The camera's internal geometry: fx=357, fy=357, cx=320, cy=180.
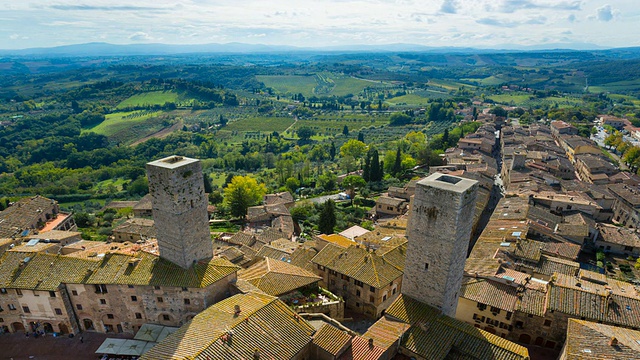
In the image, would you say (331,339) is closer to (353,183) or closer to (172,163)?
(172,163)

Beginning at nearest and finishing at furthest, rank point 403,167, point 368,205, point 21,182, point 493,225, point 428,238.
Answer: point 428,238
point 493,225
point 368,205
point 403,167
point 21,182

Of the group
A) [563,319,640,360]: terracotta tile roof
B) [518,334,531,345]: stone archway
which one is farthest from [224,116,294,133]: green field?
[563,319,640,360]: terracotta tile roof

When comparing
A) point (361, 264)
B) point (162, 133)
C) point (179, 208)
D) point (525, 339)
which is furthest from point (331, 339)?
point (162, 133)

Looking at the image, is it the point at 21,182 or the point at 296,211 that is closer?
the point at 296,211

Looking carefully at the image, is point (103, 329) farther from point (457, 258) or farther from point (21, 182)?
point (21, 182)

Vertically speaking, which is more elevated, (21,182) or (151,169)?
(151,169)

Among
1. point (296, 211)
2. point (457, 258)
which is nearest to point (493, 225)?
point (457, 258)

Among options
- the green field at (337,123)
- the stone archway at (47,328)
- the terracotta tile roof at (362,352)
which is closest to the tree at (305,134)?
the green field at (337,123)
